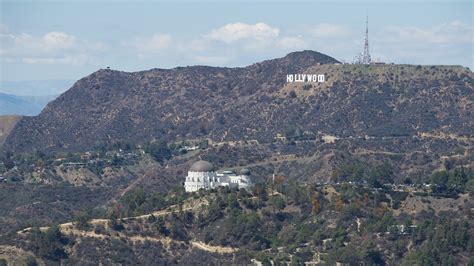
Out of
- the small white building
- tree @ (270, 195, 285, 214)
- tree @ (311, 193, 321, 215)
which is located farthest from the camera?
the small white building

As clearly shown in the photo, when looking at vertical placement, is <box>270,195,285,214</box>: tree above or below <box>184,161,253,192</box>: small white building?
below

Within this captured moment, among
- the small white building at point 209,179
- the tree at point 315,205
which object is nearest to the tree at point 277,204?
the tree at point 315,205

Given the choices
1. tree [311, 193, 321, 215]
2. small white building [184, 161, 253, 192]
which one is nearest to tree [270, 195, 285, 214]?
tree [311, 193, 321, 215]

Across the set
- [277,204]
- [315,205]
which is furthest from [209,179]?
[315,205]

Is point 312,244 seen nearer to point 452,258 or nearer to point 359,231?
point 359,231

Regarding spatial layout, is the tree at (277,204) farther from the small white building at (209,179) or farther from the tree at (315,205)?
the small white building at (209,179)

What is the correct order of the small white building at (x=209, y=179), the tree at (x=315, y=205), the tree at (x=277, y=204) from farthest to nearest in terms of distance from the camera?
1. the small white building at (x=209, y=179)
2. the tree at (x=277, y=204)
3. the tree at (x=315, y=205)

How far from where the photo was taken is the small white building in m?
153

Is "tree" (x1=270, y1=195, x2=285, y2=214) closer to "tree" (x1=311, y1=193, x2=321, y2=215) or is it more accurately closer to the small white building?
"tree" (x1=311, y1=193, x2=321, y2=215)

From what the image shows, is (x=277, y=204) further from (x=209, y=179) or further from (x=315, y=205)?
(x=209, y=179)

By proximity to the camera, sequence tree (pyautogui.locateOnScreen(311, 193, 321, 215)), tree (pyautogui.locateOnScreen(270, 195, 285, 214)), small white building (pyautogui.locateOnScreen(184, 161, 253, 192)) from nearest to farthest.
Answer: tree (pyautogui.locateOnScreen(311, 193, 321, 215)) → tree (pyautogui.locateOnScreen(270, 195, 285, 214)) → small white building (pyautogui.locateOnScreen(184, 161, 253, 192))

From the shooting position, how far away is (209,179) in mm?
153625

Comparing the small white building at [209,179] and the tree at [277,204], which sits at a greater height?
the small white building at [209,179]

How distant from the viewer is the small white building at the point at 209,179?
501 ft
